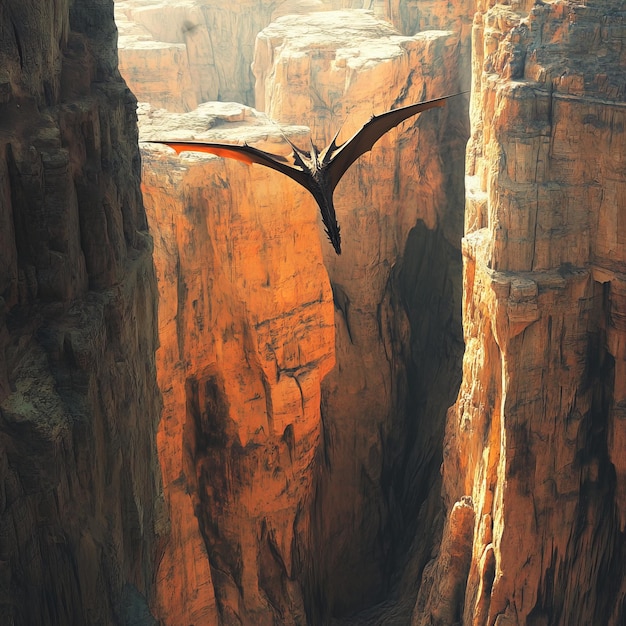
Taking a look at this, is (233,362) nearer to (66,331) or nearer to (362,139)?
(362,139)

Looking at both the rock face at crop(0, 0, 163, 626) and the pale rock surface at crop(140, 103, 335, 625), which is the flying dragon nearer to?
the rock face at crop(0, 0, 163, 626)

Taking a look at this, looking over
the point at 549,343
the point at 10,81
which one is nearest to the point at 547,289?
the point at 549,343

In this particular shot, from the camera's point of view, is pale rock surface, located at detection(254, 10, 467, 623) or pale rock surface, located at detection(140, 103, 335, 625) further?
pale rock surface, located at detection(254, 10, 467, 623)

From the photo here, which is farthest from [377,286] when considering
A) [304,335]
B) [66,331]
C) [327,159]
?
[66,331]

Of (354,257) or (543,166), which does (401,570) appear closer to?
(354,257)

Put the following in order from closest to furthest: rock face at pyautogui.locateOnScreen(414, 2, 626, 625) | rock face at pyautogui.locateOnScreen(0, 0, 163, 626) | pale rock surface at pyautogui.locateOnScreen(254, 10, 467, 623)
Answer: rock face at pyautogui.locateOnScreen(0, 0, 163, 626)
rock face at pyautogui.locateOnScreen(414, 2, 626, 625)
pale rock surface at pyautogui.locateOnScreen(254, 10, 467, 623)

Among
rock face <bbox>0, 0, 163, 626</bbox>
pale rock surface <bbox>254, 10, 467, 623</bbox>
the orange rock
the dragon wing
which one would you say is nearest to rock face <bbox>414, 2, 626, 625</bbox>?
the orange rock
